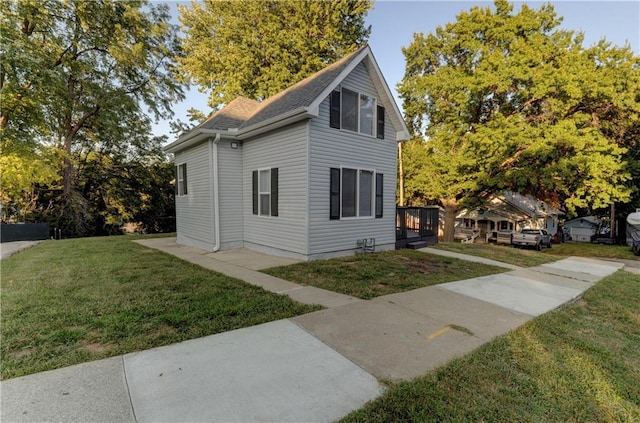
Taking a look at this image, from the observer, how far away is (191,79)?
20281 millimetres

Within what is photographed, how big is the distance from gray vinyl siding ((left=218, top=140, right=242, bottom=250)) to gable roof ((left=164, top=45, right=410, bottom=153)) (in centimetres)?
60

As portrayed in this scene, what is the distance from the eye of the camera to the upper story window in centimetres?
809

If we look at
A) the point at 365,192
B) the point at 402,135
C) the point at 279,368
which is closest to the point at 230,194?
the point at 365,192

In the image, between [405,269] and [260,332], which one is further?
[405,269]

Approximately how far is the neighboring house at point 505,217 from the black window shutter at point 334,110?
719 inches

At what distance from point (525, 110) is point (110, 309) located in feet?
63.1

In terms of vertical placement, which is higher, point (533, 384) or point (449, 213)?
point (449, 213)

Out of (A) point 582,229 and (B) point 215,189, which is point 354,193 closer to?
(B) point 215,189

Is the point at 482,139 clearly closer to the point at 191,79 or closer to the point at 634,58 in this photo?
the point at 634,58

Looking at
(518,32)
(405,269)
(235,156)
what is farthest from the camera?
(518,32)

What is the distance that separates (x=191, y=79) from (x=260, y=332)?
21.8 metres

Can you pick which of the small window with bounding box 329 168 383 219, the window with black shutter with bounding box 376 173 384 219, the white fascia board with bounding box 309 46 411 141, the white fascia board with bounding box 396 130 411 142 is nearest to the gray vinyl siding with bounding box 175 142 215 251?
the small window with bounding box 329 168 383 219

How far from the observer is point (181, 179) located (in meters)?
11.4

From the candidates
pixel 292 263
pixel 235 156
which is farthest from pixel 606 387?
pixel 235 156
